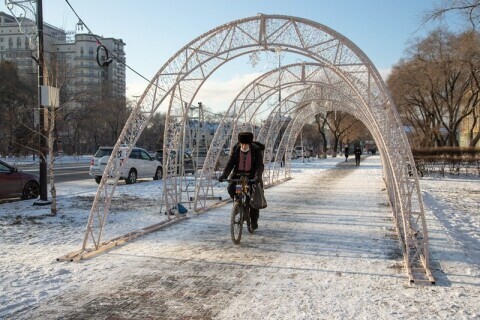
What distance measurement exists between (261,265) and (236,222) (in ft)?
4.37

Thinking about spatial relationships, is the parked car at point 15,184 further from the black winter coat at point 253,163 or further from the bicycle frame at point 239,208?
the bicycle frame at point 239,208

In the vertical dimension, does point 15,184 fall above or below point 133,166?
below

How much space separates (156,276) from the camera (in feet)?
18.2

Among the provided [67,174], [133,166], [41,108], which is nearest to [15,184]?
[41,108]

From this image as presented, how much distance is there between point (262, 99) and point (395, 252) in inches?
384

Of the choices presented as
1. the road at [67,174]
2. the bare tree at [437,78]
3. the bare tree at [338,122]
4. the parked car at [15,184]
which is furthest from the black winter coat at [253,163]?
the bare tree at [338,122]

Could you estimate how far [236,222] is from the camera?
725 centimetres

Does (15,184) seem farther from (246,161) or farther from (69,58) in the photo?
(69,58)

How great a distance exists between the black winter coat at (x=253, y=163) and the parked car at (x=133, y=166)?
36.2 feet

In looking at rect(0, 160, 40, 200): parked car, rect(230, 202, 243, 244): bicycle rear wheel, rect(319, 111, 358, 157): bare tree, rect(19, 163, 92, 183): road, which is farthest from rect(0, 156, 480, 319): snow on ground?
rect(319, 111, 358, 157): bare tree

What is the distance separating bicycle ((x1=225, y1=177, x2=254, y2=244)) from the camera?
7.18 metres

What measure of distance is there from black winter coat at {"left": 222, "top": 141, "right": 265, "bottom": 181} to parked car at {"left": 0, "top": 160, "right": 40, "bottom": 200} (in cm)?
758

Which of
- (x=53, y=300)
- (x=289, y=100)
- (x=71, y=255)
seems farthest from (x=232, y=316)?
(x=289, y=100)

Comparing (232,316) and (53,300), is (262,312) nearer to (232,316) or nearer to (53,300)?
(232,316)
